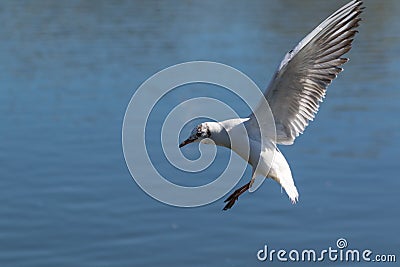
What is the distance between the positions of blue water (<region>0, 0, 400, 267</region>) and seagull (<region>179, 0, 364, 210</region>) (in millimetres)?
4091

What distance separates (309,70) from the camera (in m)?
8.85

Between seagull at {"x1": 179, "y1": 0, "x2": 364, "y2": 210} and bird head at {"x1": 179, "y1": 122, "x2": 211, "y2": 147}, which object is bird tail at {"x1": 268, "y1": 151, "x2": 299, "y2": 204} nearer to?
seagull at {"x1": 179, "y1": 0, "x2": 364, "y2": 210}

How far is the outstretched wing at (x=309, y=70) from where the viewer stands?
8656 millimetres

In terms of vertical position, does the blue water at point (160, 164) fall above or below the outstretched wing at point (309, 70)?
above

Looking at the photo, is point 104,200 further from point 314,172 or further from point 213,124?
point 213,124

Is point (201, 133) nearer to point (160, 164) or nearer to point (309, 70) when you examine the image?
point (309, 70)

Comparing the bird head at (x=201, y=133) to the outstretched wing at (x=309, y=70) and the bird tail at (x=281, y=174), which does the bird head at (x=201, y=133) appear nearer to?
the outstretched wing at (x=309, y=70)

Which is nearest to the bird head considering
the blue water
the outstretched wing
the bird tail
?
the outstretched wing

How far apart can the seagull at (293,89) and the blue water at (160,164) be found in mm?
4091

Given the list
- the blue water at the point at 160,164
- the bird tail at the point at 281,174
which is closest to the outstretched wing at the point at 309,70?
the bird tail at the point at 281,174

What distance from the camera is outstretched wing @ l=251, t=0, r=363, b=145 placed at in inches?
341

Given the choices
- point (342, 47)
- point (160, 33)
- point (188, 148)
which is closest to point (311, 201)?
point (188, 148)

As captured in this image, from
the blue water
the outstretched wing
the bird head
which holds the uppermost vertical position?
the blue water

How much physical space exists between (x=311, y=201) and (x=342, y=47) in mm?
5772
